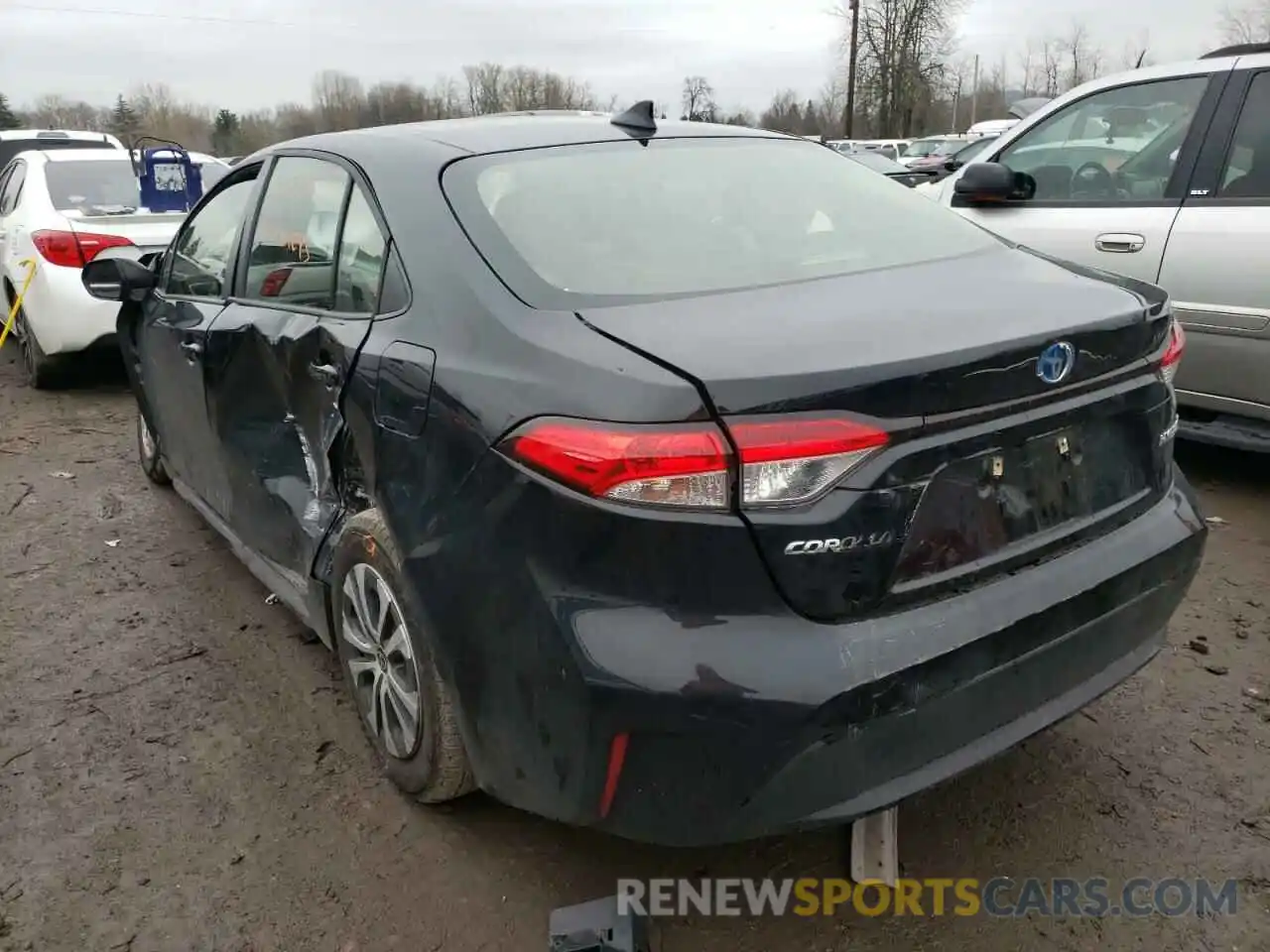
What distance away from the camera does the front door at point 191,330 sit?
3457mm

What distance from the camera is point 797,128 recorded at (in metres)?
55.7

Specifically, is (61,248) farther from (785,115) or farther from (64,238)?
(785,115)

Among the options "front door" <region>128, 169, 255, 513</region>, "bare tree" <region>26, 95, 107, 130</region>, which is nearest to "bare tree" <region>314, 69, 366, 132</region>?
"bare tree" <region>26, 95, 107, 130</region>

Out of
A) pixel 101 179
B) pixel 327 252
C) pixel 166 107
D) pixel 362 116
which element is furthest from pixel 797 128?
pixel 327 252

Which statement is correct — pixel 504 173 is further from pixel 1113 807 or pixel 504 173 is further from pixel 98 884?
pixel 1113 807

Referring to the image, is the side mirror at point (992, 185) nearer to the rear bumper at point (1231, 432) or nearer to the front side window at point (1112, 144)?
the front side window at point (1112, 144)

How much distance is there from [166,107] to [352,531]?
7250 cm

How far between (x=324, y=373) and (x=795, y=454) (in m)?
1.35

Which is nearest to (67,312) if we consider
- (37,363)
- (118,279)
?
(37,363)

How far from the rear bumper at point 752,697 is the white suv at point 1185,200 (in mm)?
2590

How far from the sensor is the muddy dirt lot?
2.24 meters

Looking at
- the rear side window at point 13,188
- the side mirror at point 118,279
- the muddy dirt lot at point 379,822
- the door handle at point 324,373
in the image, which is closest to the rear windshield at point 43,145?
the rear side window at point 13,188

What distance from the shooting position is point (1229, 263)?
4113 mm

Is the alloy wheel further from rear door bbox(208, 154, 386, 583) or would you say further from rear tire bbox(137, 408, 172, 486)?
rear tire bbox(137, 408, 172, 486)
